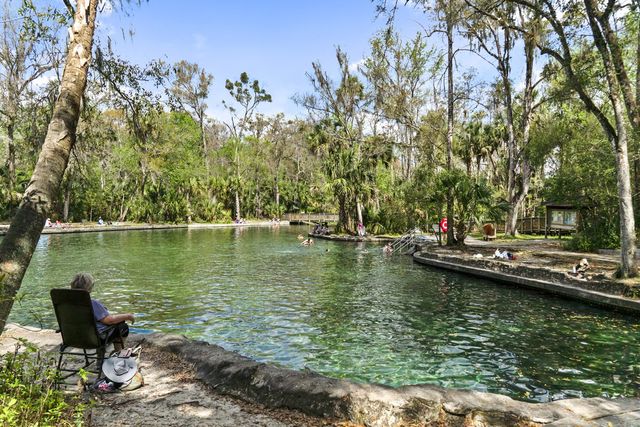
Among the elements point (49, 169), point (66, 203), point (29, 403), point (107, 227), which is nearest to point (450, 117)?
point (49, 169)

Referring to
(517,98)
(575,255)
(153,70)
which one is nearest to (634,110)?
(575,255)

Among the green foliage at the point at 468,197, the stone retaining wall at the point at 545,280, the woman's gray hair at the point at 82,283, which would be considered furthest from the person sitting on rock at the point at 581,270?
the woman's gray hair at the point at 82,283

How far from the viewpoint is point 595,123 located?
28281 mm

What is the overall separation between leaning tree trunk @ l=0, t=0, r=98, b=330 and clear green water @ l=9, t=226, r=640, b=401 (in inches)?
33.7

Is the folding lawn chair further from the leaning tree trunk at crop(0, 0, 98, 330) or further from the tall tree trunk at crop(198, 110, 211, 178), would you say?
the tall tree trunk at crop(198, 110, 211, 178)

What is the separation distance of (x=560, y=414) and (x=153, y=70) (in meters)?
7.92

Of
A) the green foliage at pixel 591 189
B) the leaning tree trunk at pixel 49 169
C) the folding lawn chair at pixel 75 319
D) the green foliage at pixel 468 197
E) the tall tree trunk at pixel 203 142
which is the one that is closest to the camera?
the leaning tree trunk at pixel 49 169

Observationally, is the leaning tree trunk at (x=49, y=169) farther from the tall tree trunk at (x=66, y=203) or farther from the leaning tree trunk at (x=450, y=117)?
the tall tree trunk at (x=66, y=203)

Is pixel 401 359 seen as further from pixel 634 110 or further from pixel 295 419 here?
pixel 634 110

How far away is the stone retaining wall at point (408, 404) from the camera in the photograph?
4.33m

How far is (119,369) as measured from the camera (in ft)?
16.1

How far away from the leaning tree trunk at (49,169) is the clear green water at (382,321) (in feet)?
2.81

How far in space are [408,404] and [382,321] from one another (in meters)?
6.23

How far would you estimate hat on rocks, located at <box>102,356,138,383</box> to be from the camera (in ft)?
15.9
